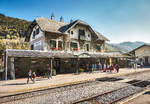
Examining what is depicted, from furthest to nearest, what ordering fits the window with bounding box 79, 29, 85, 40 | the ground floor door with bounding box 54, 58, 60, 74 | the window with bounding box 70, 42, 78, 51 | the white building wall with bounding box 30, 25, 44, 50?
the window with bounding box 79, 29, 85, 40
the window with bounding box 70, 42, 78, 51
the ground floor door with bounding box 54, 58, 60, 74
the white building wall with bounding box 30, 25, 44, 50

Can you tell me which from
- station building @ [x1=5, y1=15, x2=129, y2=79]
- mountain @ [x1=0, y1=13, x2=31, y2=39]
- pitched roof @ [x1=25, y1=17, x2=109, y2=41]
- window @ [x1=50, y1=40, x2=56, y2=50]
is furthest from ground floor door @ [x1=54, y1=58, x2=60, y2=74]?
mountain @ [x1=0, y1=13, x2=31, y2=39]

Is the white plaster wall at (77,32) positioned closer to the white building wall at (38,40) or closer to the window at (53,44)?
the window at (53,44)

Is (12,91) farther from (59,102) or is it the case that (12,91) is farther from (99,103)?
(99,103)

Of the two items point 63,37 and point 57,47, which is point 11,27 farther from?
point 57,47

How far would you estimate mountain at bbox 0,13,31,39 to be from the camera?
50484 mm

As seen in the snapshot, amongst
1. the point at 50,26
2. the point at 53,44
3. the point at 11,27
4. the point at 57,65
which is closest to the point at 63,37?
the point at 53,44

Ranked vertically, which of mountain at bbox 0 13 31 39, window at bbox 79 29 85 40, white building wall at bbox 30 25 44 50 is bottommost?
white building wall at bbox 30 25 44 50

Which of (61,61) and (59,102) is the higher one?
(61,61)

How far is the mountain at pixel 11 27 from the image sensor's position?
50.5 meters

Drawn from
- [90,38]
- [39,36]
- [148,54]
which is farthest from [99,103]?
[148,54]

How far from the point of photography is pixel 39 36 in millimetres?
20000

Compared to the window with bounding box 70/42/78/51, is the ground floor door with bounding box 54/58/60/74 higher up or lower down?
lower down

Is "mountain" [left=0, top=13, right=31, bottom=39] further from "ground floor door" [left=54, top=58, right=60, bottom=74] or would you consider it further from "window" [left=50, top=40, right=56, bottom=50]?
"ground floor door" [left=54, top=58, right=60, bottom=74]

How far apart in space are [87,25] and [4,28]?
1893 inches
